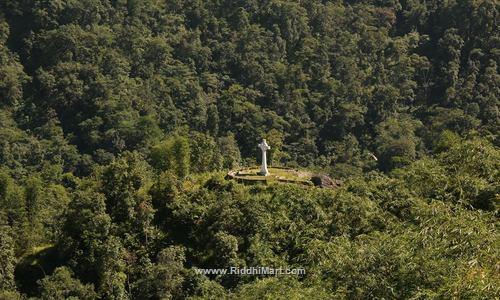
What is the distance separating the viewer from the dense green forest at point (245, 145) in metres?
14.5

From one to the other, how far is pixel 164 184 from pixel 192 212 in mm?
1355

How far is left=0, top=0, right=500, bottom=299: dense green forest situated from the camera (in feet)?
47.5

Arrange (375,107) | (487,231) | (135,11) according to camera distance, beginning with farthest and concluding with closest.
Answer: (135,11) → (375,107) → (487,231)

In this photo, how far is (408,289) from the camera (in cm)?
1030

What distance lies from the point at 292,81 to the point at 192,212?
1208 inches

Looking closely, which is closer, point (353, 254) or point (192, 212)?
point (353, 254)

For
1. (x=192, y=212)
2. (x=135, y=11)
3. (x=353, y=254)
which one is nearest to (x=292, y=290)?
(x=353, y=254)

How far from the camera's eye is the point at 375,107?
49.7 m

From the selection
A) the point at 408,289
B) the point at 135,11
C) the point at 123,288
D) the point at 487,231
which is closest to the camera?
the point at 408,289

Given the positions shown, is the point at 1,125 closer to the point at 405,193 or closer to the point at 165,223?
the point at 165,223

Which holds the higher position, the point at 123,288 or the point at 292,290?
the point at 292,290

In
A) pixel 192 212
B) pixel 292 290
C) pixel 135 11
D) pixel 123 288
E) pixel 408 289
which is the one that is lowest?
pixel 123 288

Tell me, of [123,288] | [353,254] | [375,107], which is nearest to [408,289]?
[353,254]

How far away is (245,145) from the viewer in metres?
46.8
